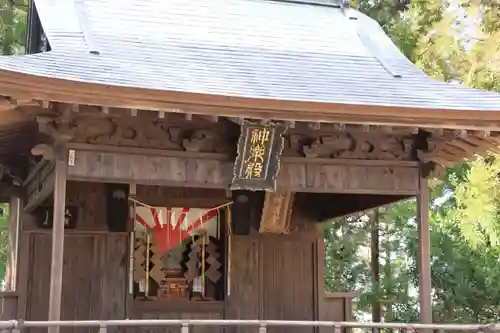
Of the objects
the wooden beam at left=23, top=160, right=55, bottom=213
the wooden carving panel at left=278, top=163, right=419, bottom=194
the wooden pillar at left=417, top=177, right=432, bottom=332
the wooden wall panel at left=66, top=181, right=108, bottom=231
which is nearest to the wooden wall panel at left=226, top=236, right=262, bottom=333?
the wooden wall panel at left=66, top=181, right=108, bottom=231

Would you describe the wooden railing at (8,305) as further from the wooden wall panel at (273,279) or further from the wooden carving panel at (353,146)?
the wooden carving panel at (353,146)

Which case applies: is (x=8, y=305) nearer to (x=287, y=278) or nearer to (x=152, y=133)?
Result: (x=152, y=133)

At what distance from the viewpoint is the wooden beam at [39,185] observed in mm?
7137

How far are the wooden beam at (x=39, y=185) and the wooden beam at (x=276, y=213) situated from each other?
2.89 metres

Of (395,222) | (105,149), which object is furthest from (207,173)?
(395,222)

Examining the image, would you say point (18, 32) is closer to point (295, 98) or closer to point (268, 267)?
point (268, 267)

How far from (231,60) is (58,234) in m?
2.95

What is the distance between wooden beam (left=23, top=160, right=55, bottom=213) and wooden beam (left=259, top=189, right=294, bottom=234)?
9.49 feet

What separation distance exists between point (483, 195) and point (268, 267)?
14.7 ft

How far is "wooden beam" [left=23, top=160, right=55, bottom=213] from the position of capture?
23.4ft

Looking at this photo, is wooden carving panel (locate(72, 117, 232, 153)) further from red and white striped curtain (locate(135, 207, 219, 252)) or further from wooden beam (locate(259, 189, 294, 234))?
wooden beam (locate(259, 189, 294, 234))

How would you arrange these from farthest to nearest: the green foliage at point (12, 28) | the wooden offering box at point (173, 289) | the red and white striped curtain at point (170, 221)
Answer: the green foliage at point (12, 28)
the wooden offering box at point (173, 289)
the red and white striped curtain at point (170, 221)

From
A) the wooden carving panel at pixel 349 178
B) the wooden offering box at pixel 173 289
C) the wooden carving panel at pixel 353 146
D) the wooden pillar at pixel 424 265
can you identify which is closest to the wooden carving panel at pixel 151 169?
the wooden carving panel at pixel 349 178

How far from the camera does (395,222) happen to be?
16.5m
